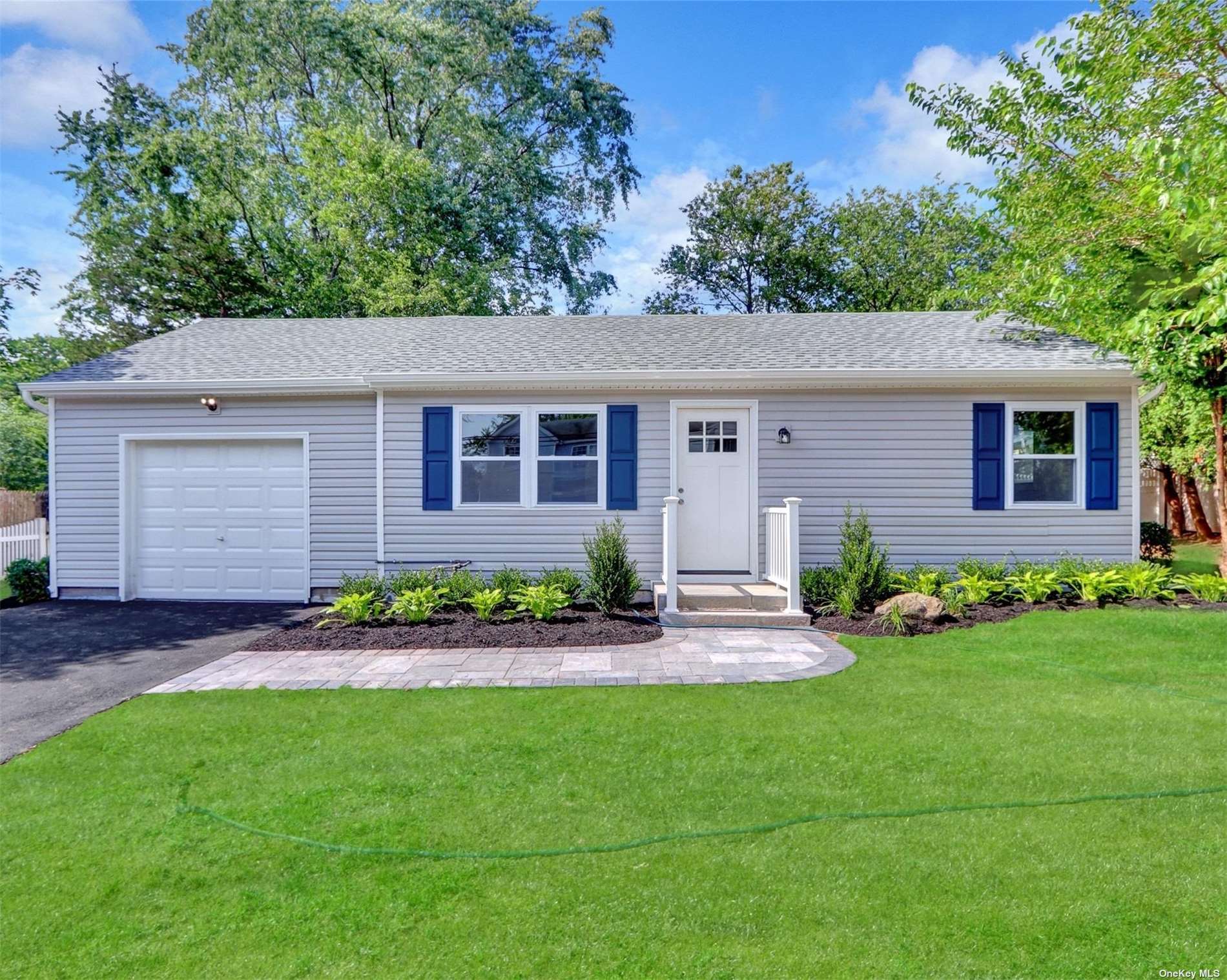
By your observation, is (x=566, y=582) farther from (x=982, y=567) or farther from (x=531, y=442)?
(x=982, y=567)

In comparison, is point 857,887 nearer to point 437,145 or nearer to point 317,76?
point 437,145

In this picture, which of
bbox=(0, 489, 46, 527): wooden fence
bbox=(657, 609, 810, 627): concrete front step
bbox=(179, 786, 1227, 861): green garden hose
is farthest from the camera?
bbox=(0, 489, 46, 527): wooden fence

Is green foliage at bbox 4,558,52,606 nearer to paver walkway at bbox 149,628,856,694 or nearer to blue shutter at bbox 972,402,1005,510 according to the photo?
paver walkway at bbox 149,628,856,694

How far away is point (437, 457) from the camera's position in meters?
8.12

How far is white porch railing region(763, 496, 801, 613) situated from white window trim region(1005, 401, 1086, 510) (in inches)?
102

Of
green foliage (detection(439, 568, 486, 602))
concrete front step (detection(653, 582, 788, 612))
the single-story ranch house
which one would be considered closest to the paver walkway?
concrete front step (detection(653, 582, 788, 612))

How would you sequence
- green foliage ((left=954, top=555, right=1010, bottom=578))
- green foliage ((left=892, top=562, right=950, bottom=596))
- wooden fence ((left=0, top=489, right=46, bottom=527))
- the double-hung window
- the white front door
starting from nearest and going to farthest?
1. green foliage ((left=892, top=562, right=950, bottom=596))
2. green foliage ((left=954, top=555, right=1010, bottom=578))
3. the double-hung window
4. the white front door
5. wooden fence ((left=0, top=489, right=46, bottom=527))

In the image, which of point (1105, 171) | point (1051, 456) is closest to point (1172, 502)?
point (1051, 456)

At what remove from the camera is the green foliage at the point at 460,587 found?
→ 7316 mm

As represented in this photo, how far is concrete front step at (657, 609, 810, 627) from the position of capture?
6.75 meters

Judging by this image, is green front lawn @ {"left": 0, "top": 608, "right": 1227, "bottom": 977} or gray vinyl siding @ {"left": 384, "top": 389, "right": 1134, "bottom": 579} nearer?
green front lawn @ {"left": 0, "top": 608, "right": 1227, "bottom": 977}

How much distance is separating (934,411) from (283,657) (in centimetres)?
755

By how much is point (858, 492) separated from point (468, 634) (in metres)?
4.93

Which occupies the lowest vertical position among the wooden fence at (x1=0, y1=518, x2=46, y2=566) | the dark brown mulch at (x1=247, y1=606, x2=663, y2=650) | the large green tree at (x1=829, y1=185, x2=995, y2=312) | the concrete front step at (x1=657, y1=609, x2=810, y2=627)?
the dark brown mulch at (x1=247, y1=606, x2=663, y2=650)
